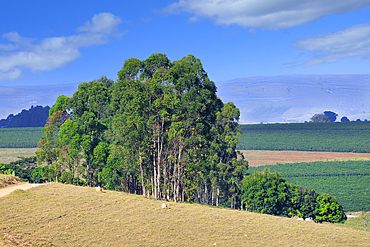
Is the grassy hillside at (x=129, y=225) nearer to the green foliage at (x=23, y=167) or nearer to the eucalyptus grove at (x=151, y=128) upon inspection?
the eucalyptus grove at (x=151, y=128)

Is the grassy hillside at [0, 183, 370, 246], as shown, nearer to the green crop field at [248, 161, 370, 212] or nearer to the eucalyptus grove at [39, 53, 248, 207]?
the eucalyptus grove at [39, 53, 248, 207]

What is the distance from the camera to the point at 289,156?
150 meters

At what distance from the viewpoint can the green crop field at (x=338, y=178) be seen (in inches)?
3270

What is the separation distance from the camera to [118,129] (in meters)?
39.0

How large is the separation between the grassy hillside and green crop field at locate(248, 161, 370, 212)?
2118 inches

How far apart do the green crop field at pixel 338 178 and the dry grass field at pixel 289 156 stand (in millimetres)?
7638

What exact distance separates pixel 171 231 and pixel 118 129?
56.6 ft

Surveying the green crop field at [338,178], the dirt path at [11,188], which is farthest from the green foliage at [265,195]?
the dirt path at [11,188]

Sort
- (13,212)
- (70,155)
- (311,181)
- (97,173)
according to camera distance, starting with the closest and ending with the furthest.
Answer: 1. (13,212)
2. (70,155)
3. (97,173)
4. (311,181)

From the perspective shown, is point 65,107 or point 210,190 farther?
point 210,190

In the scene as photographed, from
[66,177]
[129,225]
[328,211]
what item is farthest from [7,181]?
[328,211]

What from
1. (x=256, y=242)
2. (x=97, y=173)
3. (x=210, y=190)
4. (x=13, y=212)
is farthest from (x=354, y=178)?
(x=13, y=212)

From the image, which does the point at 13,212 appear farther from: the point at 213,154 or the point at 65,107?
the point at 213,154

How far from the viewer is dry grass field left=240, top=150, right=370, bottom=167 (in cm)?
13775
